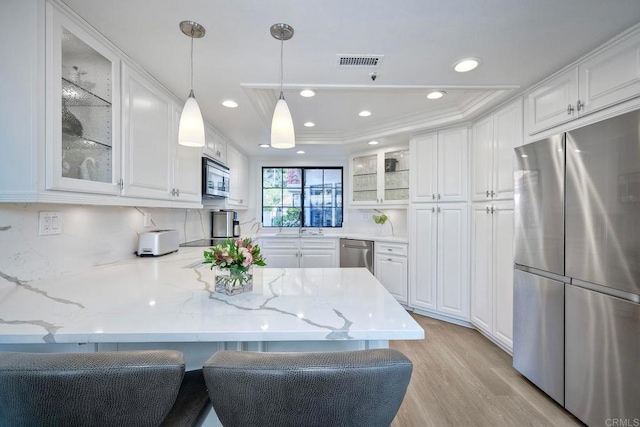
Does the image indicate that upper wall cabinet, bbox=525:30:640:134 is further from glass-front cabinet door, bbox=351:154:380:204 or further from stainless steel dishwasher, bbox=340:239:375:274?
stainless steel dishwasher, bbox=340:239:375:274

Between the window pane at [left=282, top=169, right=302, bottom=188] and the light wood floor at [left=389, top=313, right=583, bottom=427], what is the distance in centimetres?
309

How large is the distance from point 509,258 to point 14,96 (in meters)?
3.20

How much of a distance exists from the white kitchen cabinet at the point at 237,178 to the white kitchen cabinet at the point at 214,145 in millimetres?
210

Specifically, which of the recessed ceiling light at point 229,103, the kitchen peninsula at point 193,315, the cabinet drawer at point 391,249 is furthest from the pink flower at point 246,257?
the cabinet drawer at point 391,249

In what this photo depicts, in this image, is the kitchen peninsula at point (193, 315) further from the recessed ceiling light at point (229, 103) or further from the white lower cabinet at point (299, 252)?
the white lower cabinet at point (299, 252)

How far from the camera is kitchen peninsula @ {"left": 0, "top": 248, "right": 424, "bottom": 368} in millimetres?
875

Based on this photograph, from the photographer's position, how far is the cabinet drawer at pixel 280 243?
14.3 ft

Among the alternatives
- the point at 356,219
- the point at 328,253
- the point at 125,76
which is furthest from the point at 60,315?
the point at 356,219

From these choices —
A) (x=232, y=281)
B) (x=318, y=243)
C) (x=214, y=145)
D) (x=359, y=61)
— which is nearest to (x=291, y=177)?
(x=318, y=243)

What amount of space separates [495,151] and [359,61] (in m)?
1.62

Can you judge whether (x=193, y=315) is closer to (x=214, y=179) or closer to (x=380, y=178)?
(x=214, y=179)

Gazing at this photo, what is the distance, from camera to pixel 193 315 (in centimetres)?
100

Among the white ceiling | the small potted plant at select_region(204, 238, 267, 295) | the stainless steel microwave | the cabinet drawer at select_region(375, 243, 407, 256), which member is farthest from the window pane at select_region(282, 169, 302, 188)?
the small potted plant at select_region(204, 238, 267, 295)

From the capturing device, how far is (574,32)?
1.48 metres
